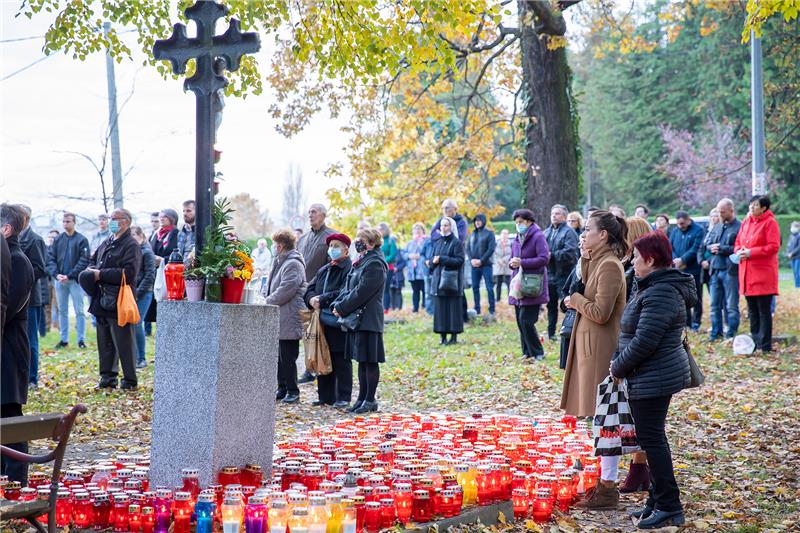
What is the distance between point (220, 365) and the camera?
6.38 m

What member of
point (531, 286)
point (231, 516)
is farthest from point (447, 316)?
point (231, 516)

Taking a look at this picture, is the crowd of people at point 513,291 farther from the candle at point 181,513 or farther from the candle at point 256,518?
the candle at point 256,518

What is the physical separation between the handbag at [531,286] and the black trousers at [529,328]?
26cm

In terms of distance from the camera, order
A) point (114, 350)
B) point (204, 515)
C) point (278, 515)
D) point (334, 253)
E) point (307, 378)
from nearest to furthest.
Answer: point (278, 515) < point (204, 515) < point (334, 253) < point (114, 350) < point (307, 378)

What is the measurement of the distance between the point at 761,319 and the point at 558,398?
4.48 metres

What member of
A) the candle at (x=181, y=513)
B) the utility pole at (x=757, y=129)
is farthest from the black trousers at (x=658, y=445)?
the utility pole at (x=757, y=129)

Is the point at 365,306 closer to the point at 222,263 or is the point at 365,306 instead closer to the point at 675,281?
the point at 222,263

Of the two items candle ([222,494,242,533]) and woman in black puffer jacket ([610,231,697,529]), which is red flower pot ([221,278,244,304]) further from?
woman in black puffer jacket ([610,231,697,529])

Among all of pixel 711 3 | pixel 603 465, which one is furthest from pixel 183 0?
pixel 711 3

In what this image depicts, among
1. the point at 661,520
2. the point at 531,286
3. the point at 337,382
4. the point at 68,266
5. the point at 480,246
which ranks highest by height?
the point at 480,246

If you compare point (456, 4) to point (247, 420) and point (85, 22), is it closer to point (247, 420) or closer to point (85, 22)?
point (85, 22)

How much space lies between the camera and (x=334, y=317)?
37.1ft

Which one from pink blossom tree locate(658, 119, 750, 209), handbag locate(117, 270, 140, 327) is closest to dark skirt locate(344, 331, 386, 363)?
handbag locate(117, 270, 140, 327)

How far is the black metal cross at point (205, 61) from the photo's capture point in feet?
23.0
